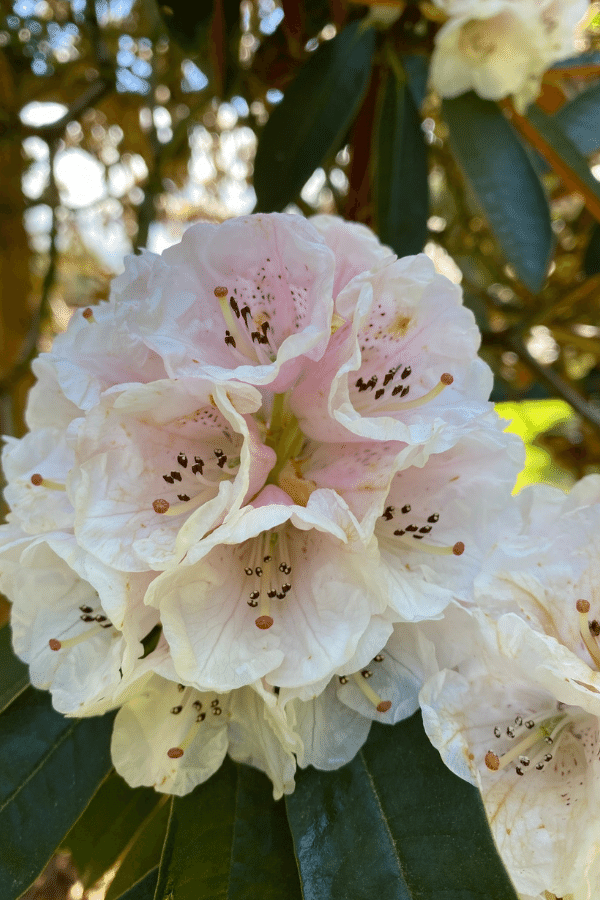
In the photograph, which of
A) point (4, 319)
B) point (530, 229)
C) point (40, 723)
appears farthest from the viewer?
point (4, 319)

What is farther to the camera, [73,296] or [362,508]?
[73,296]

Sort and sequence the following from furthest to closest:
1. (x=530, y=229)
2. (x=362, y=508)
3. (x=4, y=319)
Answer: (x=4, y=319) < (x=530, y=229) < (x=362, y=508)

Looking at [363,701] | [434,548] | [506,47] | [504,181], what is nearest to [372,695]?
[363,701]

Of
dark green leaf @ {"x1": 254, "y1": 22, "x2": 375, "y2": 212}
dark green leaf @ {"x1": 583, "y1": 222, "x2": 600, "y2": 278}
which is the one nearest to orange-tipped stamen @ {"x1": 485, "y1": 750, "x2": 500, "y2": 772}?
dark green leaf @ {"x1": 254, "y1": 22, "x2": 375, "y2": 212}

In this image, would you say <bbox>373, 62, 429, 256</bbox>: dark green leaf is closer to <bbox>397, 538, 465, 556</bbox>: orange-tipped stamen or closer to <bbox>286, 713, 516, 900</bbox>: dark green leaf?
<bbox>397, 538, 465, 556</bbox>: orange-tipped stamen

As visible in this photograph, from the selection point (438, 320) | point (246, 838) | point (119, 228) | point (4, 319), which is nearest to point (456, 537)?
point (438, 320)

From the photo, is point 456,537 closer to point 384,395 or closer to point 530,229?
point 384,395

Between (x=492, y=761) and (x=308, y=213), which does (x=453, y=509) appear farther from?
(x=308, y=213)
